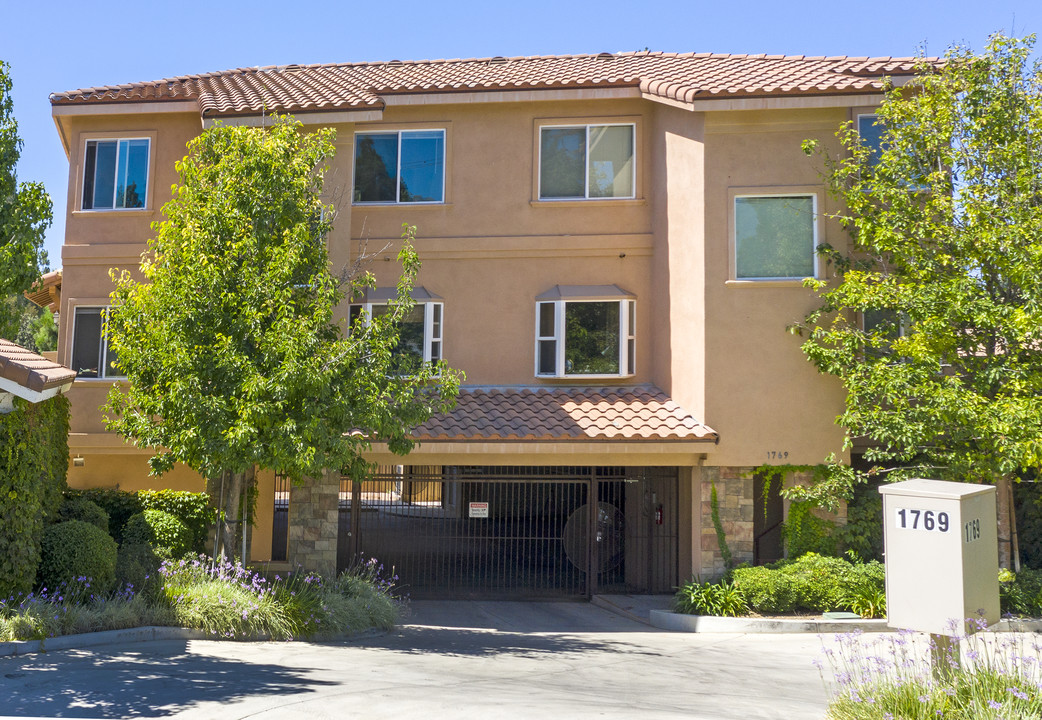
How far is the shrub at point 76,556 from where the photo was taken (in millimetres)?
11828

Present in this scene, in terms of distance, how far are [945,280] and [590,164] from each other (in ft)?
23.4

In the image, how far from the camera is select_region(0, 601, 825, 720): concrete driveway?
8211 mm

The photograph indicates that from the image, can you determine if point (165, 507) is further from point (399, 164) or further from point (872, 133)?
point (872, 133)

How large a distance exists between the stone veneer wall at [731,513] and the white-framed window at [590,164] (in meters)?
5.99

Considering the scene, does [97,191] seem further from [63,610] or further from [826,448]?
[826,448]

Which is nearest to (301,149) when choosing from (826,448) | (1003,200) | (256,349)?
(256,349)

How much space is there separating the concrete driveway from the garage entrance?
373cm

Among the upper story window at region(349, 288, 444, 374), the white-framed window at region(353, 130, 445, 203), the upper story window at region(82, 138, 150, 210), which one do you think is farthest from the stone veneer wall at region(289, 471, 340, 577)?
the upper story window at region(82, 138, 150, 210)

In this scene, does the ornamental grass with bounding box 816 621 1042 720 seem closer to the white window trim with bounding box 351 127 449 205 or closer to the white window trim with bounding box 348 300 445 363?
the white window trim with bounding box 348 300 445 363

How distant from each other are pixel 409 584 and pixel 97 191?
10.3m

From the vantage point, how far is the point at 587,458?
16328 millimetres

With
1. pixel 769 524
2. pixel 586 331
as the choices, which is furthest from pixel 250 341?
pixel 769 524

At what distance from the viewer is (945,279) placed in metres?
14.6

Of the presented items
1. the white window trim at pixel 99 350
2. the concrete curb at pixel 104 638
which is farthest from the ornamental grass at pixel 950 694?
the white window trim at pixel 99 350
